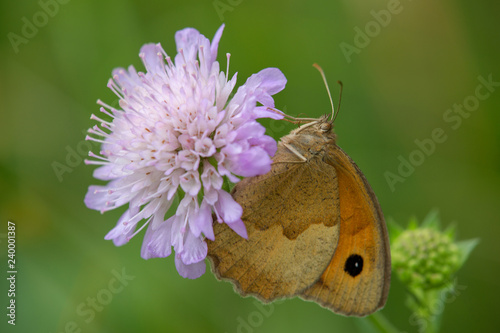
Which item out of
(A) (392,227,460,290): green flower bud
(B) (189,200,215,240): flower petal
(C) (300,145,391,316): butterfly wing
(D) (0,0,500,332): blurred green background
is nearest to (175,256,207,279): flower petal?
(B) (189,200,215,240): flower petal

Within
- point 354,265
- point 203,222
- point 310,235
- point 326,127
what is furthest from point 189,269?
point 326,127

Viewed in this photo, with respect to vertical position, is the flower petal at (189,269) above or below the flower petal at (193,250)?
below

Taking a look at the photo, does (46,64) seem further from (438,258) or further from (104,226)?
(438,258)

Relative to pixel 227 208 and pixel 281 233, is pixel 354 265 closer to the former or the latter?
pixel 281 233

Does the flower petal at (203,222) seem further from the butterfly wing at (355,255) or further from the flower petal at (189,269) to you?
the butterfly wing at (355,255)

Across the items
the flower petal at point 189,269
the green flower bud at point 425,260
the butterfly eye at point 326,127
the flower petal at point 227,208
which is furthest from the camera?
the green flower bud at point 425,260

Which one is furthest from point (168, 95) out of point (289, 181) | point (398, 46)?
point (398, 46)

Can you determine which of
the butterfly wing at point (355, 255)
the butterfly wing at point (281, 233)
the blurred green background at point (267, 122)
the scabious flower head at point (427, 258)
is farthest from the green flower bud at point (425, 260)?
the butterfly wing at point (281, 233)

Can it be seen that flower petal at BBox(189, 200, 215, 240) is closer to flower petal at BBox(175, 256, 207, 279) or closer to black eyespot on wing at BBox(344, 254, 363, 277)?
flower petal at BBox(175, 256, 207, 279)
